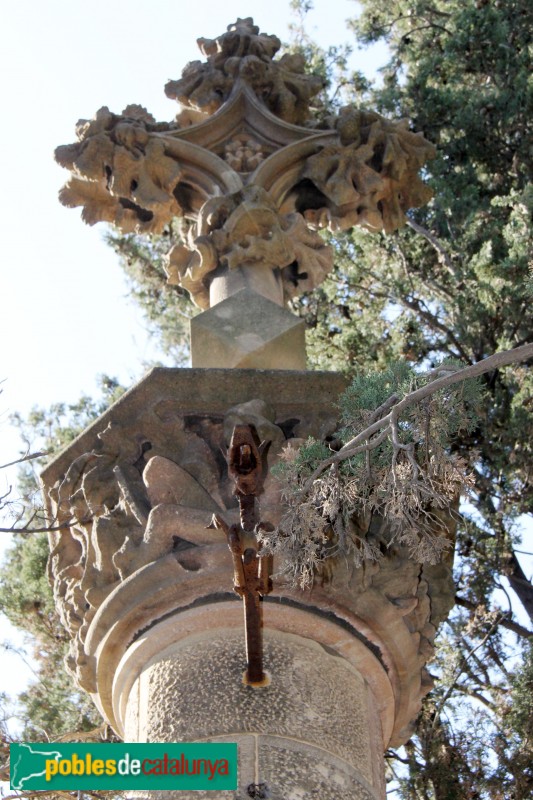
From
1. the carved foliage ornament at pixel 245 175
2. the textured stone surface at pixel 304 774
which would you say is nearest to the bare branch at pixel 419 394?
the textured stone surface at pixel 304 774

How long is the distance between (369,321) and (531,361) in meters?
1.68

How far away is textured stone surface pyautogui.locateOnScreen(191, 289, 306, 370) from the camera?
523cm

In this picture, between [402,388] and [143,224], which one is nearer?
[402,388]

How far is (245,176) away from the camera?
618cm

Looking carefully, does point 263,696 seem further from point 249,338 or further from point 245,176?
point 245,176

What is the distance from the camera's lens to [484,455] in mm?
7891

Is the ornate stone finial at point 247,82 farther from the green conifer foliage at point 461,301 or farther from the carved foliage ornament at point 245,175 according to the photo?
the green conifer foliage at point 461,301

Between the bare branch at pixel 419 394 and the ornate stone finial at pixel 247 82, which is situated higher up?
the ornate stone finial at pixel 247 82

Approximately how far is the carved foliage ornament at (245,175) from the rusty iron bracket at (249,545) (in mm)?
1925

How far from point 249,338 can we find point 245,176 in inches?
46.8

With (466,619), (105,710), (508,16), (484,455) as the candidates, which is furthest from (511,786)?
(508,16)

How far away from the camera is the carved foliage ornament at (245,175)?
5.85 metres

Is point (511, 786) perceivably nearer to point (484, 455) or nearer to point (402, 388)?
point (484, 455)

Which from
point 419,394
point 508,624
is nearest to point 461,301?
point 508,624
